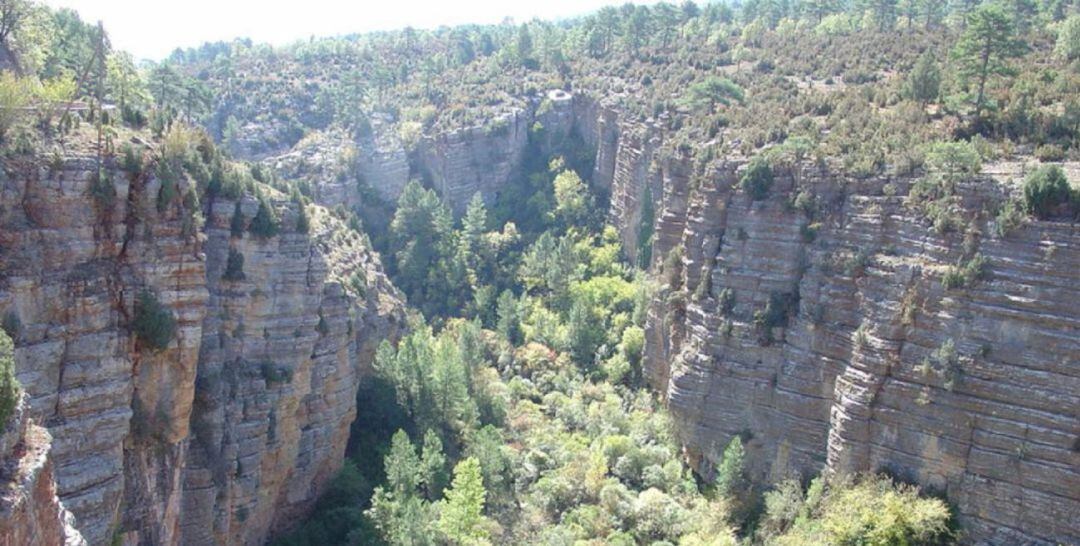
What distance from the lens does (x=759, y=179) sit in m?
47.8

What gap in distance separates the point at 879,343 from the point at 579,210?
1881 inches

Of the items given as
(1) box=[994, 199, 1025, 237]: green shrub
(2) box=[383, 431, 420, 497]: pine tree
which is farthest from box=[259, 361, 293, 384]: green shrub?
(1) box=[994, 199, 1025, 237]: green shrub

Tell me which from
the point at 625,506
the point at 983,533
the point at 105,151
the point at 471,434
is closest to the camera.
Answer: the point at 105,151

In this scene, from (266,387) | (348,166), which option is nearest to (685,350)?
(266,387)

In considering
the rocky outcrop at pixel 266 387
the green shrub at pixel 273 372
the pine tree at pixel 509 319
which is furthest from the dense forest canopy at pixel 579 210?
the green shrub at pixel 273 372

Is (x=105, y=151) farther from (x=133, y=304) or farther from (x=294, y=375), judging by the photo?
(x=294, y=375)

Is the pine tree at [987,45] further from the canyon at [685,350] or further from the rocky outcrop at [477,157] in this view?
the rocky outcrop at [477,157]

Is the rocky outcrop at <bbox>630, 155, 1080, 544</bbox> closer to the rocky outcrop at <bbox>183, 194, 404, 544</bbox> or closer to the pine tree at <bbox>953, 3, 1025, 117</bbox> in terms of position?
the pine tree at <bbox>953, 3, 1025, 117</bbox>

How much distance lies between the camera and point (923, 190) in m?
40.5

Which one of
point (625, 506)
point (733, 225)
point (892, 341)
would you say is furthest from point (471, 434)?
point (892, 341)

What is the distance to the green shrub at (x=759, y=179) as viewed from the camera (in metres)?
47.8

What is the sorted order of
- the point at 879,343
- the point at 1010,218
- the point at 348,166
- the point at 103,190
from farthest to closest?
the point at 348,166, the point at 879,343, the point at 1010,218, the point at 103,190

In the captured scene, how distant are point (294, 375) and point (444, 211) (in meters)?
43.7

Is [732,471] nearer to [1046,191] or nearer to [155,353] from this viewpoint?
[1046,191]
